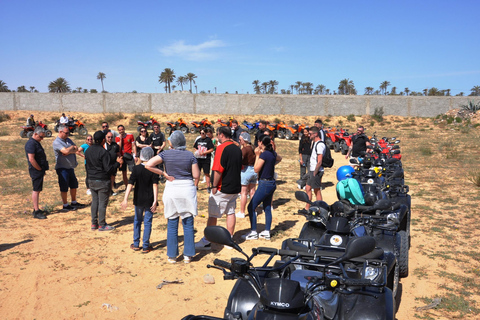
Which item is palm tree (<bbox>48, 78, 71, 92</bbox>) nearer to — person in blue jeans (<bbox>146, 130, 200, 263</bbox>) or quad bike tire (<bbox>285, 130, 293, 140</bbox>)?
quad bike tire (<bbox>285, 130, 293, 140</bbox>)

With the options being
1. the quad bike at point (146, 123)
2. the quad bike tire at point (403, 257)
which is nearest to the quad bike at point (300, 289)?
the quad bike tire at point (403, 257)

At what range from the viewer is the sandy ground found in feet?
13.7

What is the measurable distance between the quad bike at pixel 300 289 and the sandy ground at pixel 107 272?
1.81m

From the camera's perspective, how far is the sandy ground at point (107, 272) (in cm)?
418

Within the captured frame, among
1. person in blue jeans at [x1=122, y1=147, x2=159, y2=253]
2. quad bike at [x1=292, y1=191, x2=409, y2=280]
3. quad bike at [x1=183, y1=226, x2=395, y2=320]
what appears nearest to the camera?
quad bike at [x1=183, y1=226, x2=395, y2=320]

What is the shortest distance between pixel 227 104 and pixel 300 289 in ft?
126

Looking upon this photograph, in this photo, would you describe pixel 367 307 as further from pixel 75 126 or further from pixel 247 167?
pixel 75 126

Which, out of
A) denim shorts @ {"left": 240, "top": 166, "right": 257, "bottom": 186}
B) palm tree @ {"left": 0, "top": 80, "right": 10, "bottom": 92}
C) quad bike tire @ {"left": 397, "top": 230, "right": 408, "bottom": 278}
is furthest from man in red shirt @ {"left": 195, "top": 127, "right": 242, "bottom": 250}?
palm tree @ {"left": 0, "top": 80, "right": 10, "bottom": 92}

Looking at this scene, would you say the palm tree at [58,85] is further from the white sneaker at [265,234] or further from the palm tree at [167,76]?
the white sneaker at [265,234]

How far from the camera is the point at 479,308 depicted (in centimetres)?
421

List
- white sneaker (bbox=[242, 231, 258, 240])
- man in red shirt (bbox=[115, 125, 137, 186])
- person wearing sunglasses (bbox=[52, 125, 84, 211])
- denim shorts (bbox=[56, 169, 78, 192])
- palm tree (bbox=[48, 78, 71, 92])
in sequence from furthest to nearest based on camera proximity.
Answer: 1. palm tree (bbox=[48, 78, 71, 92])
2. man in red shirt (bbox=[115, 125, 137, 186])
3. denim shorts (bbox=[56, 169, 78, 192])
4. person wearing sunglasses (bbox=[52, 125, 84, 211])
5. white sneaker (bbox=[242, 231, 258, 240])

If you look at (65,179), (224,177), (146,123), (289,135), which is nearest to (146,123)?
(146,123)

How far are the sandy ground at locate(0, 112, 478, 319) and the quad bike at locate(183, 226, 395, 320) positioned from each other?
1.81 m

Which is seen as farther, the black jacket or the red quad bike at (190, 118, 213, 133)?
the red quad bike at (190, 118, 213, 133)
